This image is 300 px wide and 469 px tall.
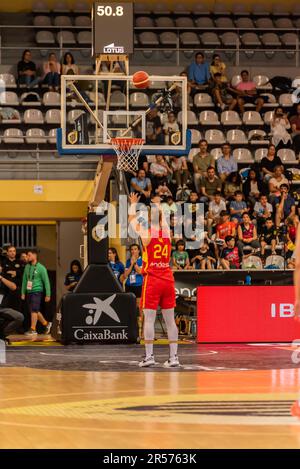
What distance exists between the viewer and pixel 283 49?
29.6 m

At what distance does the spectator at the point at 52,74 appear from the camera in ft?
85.1

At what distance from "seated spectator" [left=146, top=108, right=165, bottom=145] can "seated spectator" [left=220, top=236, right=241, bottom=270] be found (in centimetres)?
387

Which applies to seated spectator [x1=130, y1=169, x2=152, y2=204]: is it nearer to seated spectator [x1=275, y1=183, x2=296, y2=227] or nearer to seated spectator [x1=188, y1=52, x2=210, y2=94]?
seated spectator [x1=275, y1=183, x2=296, y2=227]

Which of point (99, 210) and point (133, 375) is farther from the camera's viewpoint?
point (99, 210)

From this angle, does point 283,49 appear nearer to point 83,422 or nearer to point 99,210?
point 99,210

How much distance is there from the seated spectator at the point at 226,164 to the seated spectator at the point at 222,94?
10.1ft

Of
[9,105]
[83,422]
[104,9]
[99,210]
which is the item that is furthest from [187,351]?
[9,105]

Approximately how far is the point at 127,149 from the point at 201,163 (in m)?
6.97

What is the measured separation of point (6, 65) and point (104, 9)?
35.8ft

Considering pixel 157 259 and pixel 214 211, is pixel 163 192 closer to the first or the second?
pixel 214 211

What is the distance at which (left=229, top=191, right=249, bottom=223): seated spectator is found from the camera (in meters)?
22.5

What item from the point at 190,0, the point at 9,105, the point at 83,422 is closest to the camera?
the point at 83,422

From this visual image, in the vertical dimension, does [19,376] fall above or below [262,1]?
below

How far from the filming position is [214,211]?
886 inches
